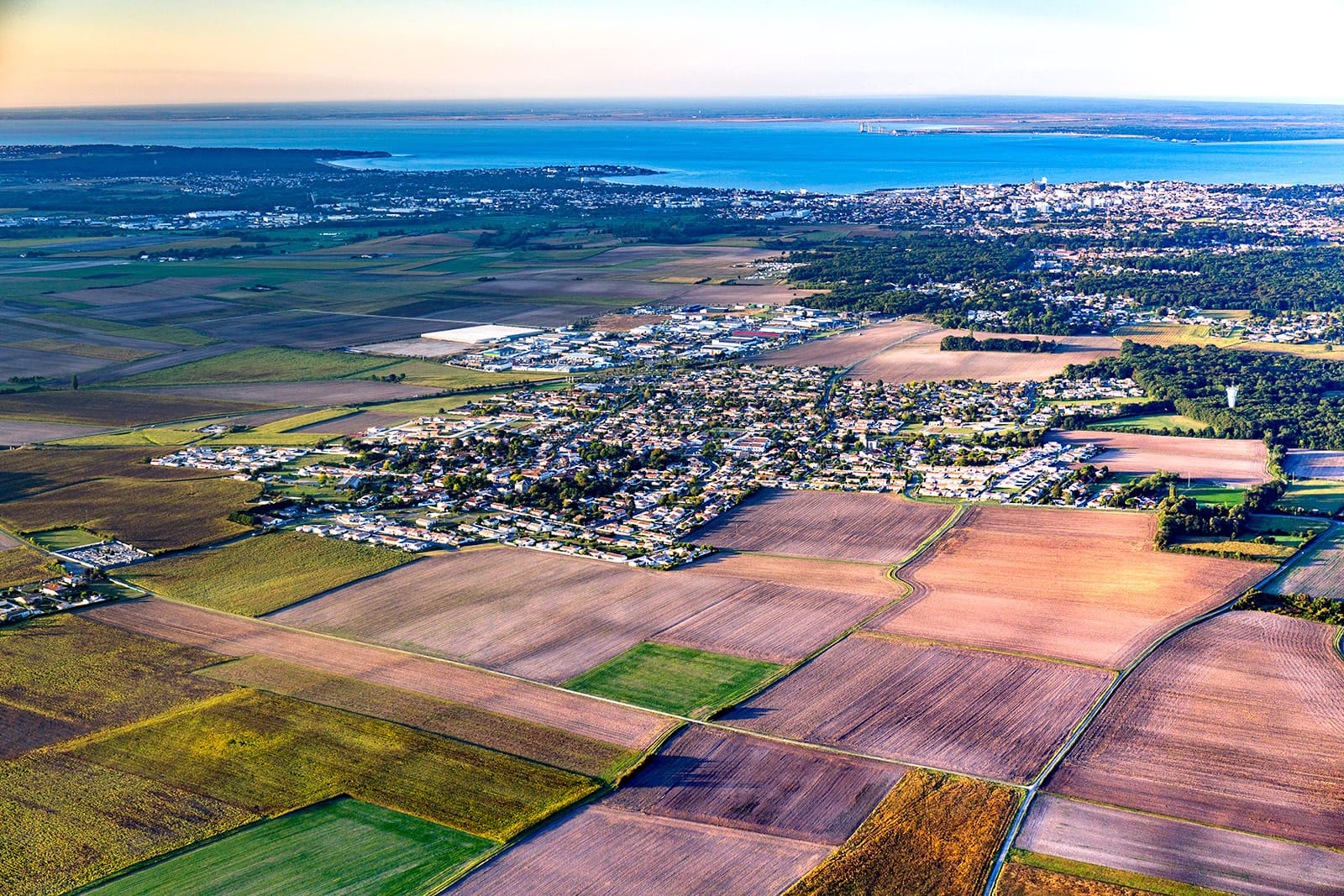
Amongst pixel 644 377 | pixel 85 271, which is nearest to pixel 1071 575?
pixel 644 377

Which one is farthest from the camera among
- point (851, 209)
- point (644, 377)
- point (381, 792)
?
point (851, 209)

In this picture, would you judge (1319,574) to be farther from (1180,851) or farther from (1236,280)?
(1236,280)

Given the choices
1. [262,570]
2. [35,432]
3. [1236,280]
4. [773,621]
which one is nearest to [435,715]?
[773,621]

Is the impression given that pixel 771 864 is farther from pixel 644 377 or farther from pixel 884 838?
pixel 644 377

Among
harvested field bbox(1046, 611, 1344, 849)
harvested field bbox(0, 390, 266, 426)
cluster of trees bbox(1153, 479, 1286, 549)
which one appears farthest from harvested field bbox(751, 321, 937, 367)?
harvested field bbox(1046, 611, 1344, 849)

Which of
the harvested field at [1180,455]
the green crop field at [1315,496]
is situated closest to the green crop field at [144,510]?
the harvested field at [1180,455]

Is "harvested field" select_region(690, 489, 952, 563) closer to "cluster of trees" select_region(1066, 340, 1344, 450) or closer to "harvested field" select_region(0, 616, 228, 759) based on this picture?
"harvested field" select_region(0, 616, 228, 759)

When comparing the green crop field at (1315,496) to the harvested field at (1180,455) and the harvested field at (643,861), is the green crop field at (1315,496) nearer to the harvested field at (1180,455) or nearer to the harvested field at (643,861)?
the harvested field at (1180,455)
